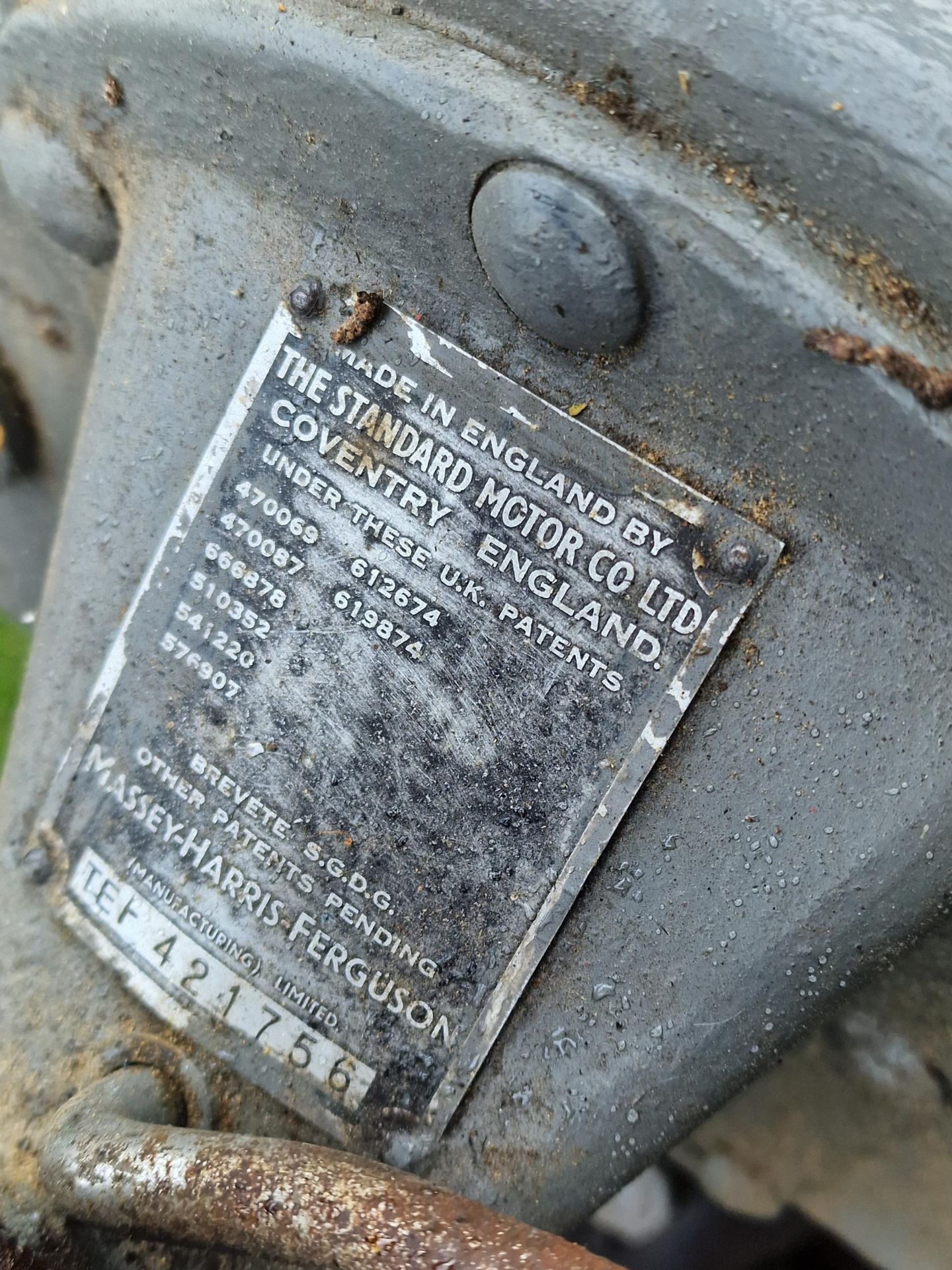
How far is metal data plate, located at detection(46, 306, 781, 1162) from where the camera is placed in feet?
2.38

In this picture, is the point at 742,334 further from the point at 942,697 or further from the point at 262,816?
the point at 262,816

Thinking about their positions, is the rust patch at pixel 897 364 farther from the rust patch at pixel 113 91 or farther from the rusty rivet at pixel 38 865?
the rusty rivet at pixel 38 865

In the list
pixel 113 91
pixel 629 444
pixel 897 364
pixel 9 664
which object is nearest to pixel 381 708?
pixel 629 444

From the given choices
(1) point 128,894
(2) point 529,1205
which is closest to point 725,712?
(2) point 529,1205

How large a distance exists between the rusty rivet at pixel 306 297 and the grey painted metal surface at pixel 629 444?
0.02 meters

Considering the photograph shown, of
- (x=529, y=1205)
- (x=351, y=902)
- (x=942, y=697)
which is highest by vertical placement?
(x=942, y=697)

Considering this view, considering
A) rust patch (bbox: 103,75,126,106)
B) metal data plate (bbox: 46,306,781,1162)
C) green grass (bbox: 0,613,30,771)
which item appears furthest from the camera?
green grass (bbox: 0,613,30,771)

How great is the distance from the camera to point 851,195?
23.4 inches

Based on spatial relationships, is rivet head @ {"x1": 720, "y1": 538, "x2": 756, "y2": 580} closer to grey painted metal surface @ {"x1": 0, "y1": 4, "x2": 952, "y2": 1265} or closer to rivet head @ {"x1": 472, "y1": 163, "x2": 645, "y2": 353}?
grey painted metal surface @ {"x1": 0, "y1": 4, "x2": 952, "y2": 1265}

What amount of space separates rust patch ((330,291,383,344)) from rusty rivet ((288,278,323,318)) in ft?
0.12

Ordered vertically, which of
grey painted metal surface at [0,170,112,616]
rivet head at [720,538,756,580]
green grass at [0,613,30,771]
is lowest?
green grass at [0,613,30,771]

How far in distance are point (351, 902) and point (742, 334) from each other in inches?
22.1

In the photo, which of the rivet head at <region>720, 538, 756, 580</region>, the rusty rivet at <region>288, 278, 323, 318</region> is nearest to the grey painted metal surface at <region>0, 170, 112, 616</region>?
the rusty rivet at <region>288, 278, 323, 318</region>

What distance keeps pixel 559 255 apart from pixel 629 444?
0.15m
